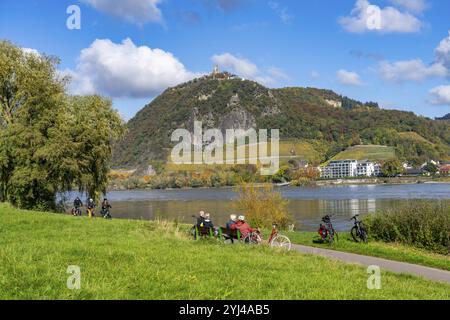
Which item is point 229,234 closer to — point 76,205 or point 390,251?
point 390,251

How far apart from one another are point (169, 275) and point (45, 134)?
28295mm

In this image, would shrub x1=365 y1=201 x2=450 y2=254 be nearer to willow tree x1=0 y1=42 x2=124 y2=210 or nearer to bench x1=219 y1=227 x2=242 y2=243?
bench x1=219 y1=227 x2=242 y2=243

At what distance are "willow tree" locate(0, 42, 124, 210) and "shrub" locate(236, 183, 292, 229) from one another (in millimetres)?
11079

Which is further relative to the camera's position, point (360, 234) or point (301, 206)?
point (301, 206)

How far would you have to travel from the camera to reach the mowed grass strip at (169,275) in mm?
7434

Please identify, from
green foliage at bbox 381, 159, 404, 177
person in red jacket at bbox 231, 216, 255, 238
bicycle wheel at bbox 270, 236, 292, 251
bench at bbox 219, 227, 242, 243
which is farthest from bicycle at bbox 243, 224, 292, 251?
green foliage at bbox 381, 159, 404, 177

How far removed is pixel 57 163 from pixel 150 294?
27.0 meters

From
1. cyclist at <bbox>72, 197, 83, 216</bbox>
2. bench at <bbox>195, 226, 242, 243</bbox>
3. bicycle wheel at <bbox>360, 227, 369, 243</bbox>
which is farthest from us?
cyclist at <bbox>72, 197, 83, 216</bbox>

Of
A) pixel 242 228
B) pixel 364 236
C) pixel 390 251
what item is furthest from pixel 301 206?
pixel 242 228

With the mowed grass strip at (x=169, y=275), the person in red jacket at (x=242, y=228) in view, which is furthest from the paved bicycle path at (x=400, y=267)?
the person in red jacket at (x=242, y=228)

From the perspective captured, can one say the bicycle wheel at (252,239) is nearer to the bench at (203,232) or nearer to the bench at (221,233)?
the bench at (221,233)

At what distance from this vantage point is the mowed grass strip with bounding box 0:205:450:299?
743cm

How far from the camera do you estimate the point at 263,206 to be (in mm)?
36312
